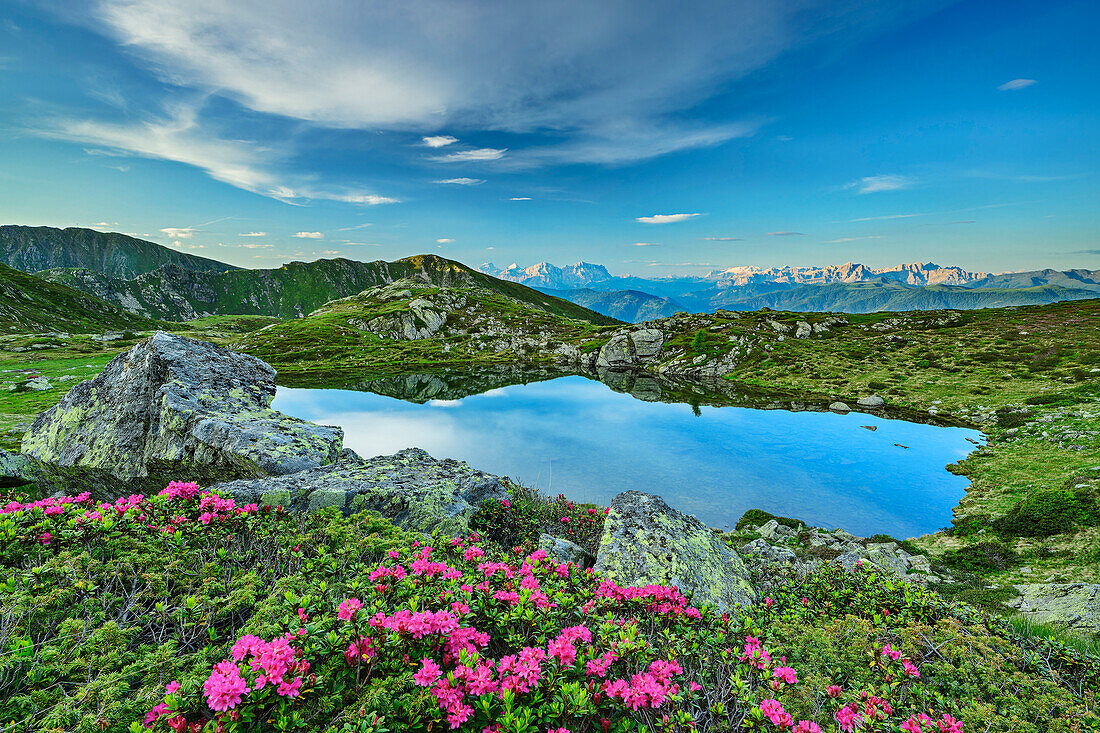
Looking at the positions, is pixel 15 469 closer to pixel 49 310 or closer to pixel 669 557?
pixel 669 557

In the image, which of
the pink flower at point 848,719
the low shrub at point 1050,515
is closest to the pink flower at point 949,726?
the pink flower at point 848,719

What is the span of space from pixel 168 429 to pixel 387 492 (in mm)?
9681

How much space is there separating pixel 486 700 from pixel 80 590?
5.11 metres

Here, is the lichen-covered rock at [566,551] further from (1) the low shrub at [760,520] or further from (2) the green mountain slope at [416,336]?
(2) the green mountain slope at [416,336]

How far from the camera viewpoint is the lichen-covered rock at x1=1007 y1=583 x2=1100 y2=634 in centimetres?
1036

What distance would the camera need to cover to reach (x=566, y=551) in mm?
11336

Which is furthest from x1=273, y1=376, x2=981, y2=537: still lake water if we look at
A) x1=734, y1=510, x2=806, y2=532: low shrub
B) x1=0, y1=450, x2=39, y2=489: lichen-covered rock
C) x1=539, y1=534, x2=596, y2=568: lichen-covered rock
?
x1=0, y1=450, x2=39, y2=489: lichen-covered rock

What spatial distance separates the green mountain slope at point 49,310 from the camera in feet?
418

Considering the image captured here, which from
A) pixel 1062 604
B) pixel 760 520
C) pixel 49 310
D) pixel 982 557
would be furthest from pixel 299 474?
pixel 49 310

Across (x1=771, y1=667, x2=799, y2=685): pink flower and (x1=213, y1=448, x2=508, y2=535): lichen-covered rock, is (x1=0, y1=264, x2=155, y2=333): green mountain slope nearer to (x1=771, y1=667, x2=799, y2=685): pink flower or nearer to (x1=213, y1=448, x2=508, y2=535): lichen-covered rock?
(x1=213, y1=448, x2=508, y2=535): lichen-covered rock

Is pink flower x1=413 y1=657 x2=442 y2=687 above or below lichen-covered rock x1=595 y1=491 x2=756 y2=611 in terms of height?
above

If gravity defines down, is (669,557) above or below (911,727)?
below

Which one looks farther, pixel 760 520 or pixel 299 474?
pixel 760 520

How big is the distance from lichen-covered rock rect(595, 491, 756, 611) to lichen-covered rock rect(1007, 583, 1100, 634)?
27.2 feet
